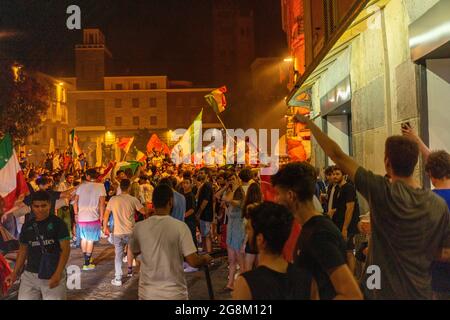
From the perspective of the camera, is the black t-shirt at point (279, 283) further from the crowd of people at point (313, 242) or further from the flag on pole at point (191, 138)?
the flag on pole at point (191, 138)

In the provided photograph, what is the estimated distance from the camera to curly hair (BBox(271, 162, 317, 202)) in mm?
3293

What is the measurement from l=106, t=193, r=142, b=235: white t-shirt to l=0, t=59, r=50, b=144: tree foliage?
19715 millimetres

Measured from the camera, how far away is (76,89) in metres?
66.1

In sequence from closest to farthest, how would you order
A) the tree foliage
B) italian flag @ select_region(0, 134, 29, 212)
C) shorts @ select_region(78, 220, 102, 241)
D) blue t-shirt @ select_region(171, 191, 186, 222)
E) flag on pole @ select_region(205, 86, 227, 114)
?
italian flag @ select_region(0, 134, 29, 212) → blue t-shirt @ select_region(171, 191, 186, 222) → shorts @ select_region(78, 220, 102, 241) → flag on pole @ select_region(205, 86, 227, 114) → the tree foliage

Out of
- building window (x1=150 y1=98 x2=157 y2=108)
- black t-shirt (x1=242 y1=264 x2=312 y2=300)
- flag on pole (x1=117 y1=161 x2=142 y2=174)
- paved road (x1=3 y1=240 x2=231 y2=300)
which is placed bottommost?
paved road (x1=3 y1=240 x2=231 y2=300)

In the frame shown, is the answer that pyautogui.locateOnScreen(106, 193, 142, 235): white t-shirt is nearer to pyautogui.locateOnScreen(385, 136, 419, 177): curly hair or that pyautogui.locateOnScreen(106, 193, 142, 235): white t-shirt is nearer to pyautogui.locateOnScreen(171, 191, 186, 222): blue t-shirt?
pyautogui.locateOnScreen(171, 191, 186, 222): blue t-shirt

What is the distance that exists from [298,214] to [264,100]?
59.0 meters

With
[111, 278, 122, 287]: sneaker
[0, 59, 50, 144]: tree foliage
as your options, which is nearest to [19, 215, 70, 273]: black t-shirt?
[111, 278, 122, 287]: sneaker

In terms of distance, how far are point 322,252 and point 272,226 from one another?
33cm

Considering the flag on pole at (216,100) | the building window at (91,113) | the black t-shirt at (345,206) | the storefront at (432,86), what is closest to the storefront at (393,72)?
the storefront at (432,86)

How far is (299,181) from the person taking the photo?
330 cm

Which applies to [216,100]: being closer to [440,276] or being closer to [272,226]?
[440,276]
